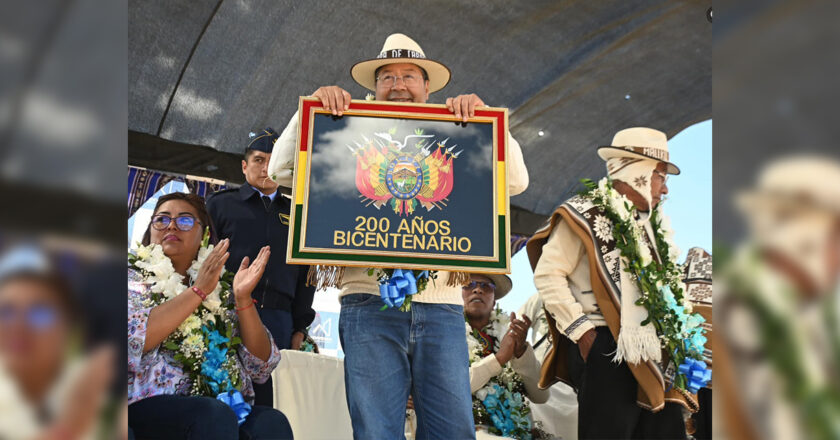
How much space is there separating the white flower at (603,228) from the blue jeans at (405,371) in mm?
1235

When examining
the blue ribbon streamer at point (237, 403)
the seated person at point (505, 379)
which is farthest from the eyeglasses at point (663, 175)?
the blue ribbon streamer at point (237, 403)

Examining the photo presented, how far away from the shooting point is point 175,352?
305 cm

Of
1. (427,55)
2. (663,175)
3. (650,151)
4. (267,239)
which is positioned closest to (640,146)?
(650,151)

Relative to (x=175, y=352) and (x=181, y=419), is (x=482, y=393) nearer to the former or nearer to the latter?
(x=175, y=352)

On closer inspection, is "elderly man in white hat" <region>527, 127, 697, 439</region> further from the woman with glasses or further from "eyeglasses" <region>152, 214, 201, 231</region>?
"eyeglasses" <region>152, 214, 201, 231</region>

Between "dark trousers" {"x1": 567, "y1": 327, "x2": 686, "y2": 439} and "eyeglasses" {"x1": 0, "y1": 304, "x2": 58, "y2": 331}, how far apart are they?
10.3 feet

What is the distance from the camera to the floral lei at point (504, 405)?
4.80 meters

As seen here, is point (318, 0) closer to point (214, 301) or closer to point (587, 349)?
point (214, 301)

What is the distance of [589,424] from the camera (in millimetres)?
3354

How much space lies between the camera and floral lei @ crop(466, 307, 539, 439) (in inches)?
189

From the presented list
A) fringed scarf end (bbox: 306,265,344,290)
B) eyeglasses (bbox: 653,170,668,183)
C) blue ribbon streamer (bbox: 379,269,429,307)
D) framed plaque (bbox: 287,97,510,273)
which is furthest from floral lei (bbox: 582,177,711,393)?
fringed scarf end (bbox: 306,265,344,290)

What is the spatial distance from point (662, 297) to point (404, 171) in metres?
1.51

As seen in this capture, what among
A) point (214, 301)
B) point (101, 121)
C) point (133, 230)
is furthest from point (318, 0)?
point (101, 121)

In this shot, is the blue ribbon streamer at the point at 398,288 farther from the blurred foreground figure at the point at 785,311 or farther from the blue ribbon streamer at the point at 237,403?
the blurred foreground figure at the point at 785,311
